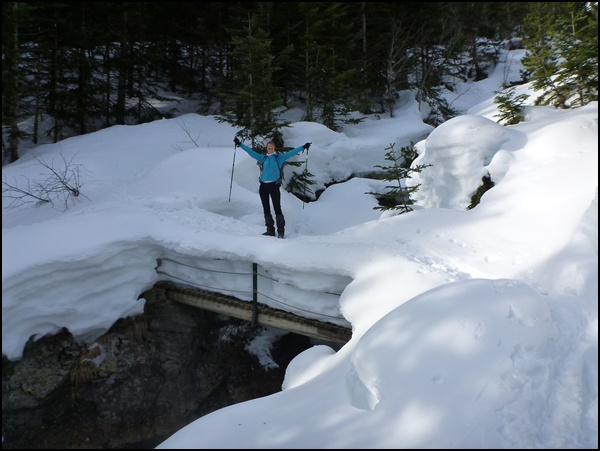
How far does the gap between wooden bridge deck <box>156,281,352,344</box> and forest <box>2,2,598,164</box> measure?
604 cm

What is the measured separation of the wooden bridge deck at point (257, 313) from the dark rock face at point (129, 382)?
47cm

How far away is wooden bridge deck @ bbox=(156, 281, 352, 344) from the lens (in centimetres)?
620

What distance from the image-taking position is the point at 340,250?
20.3 ft

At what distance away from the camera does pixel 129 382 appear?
7043mm

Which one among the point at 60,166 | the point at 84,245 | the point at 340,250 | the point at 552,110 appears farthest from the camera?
the point at 60,166

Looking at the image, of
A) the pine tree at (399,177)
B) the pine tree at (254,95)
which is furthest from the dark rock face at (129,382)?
the pine tree at (254,95)

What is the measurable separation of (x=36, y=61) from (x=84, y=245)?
36.2 feet

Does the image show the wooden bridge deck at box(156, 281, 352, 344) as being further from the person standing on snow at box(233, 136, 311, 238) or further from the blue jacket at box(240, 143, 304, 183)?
the blue jacket at box(240, 143, 304, 183)

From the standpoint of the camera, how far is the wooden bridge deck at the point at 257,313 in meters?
6.20

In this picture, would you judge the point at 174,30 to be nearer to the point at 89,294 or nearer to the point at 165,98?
the point at 165,98

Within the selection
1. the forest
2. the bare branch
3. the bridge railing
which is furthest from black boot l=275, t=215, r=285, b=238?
the bare branch

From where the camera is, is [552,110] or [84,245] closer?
[84,245]

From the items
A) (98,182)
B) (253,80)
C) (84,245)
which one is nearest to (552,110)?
(253,80)

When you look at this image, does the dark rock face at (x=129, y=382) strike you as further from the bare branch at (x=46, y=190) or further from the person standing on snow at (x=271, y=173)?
the bare branch at (x=46, y=190)
